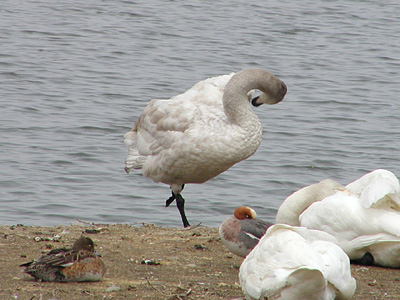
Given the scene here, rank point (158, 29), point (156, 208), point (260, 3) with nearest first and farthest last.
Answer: point (156, 208) → point (158, 29) → point (260, 3)

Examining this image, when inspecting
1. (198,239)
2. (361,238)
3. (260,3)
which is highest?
(361,238)

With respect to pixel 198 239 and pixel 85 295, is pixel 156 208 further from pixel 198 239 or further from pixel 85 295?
pixel 85 295

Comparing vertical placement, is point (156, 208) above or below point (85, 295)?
below

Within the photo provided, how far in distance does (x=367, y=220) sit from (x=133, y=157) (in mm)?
3582

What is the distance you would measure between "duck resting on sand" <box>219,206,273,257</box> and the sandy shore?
0.61 ft

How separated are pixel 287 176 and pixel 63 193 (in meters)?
3.19

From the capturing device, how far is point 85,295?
16.9 feet

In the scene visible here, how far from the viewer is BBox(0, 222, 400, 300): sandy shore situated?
17.2 feet

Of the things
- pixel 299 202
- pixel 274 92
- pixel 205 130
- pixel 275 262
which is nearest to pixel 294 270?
pixel 275 262

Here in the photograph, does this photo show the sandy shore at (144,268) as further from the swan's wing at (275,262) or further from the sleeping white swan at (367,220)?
the swan's wing at (275,262)

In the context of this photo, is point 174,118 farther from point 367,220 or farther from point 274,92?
point 367,220

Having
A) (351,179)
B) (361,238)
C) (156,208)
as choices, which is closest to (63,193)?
(156,208)

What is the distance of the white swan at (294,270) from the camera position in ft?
15.8

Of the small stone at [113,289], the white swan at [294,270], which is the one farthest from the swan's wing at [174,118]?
the white swan at [294,270]
